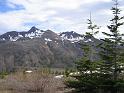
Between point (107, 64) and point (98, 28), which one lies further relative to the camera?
point (98, 28)

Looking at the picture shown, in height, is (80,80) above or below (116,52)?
below

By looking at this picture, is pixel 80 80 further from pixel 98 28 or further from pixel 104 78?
pixel 98 28

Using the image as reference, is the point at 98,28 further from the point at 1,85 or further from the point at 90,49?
the point at 1,85

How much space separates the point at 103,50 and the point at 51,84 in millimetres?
8902

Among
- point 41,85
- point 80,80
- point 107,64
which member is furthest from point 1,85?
point 107,64

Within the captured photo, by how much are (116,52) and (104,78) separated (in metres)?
2.18

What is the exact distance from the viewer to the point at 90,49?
29625mm

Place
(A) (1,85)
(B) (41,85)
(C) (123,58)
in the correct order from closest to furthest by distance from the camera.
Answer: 1. (C) (123,58)
2. (B) (41,85)
3. (A) (1,85)

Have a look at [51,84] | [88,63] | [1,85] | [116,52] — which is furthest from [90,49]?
[1,85]

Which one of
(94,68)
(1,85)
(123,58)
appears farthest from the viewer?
(1,85)

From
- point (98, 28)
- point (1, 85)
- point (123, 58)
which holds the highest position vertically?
point (98, 28)

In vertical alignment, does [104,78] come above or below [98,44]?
below

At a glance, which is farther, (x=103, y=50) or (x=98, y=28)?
(x=98, y=28)

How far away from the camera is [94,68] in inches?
1118
